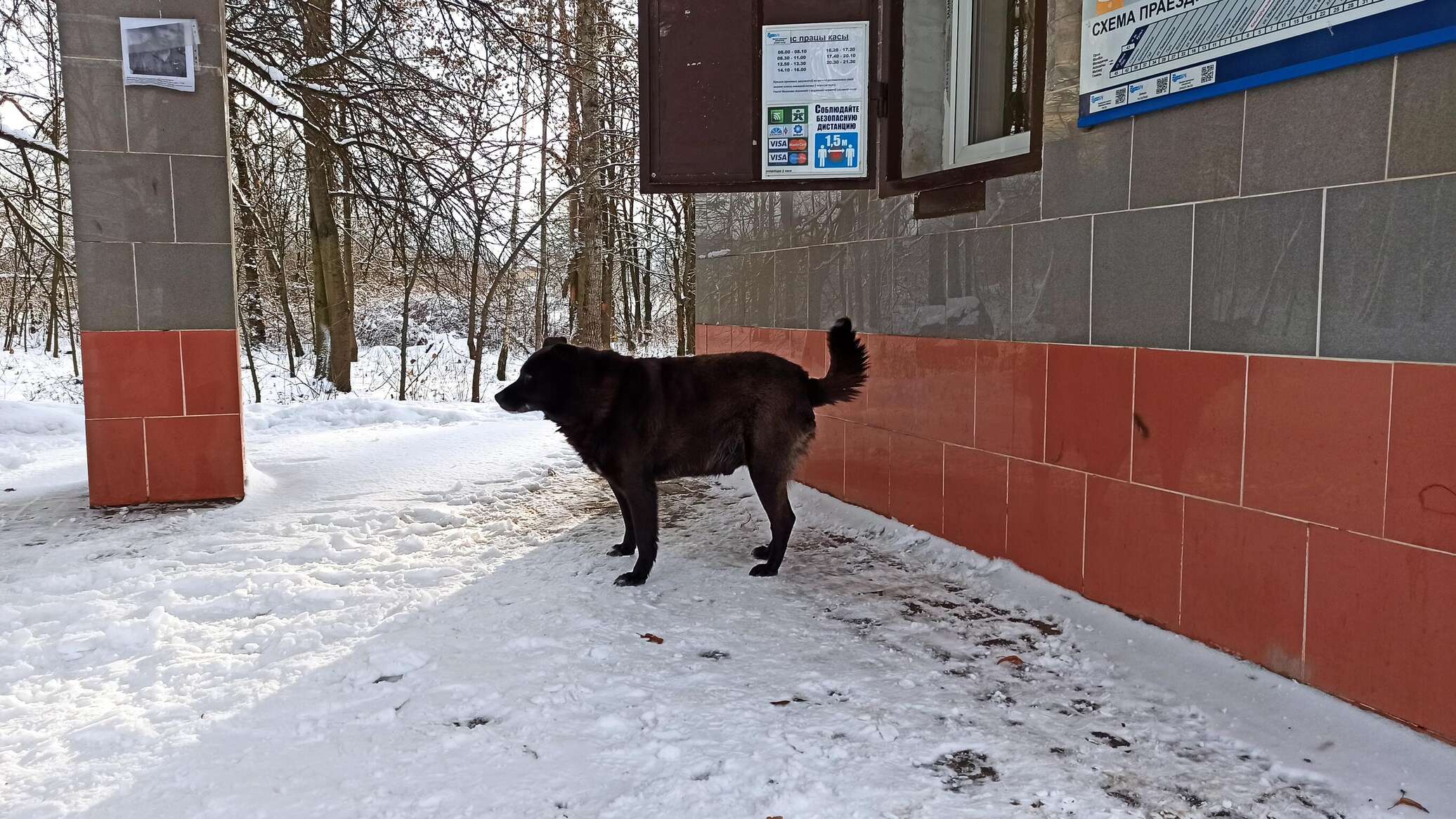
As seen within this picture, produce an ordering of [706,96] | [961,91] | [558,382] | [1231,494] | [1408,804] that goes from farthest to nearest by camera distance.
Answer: [706,96], [961,91], [558,382], [1231,494], [1408,804]

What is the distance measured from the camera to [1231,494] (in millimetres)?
2943

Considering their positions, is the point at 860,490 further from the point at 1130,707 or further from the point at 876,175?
the point at 1130,707

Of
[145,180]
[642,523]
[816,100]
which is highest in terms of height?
[816,100]

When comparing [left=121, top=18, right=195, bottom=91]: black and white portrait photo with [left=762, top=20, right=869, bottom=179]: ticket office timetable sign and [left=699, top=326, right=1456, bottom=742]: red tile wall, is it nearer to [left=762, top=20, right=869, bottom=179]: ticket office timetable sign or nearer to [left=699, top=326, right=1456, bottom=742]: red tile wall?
[left=762, top=20, right=869, bottom=179]: ticket office timetable sign

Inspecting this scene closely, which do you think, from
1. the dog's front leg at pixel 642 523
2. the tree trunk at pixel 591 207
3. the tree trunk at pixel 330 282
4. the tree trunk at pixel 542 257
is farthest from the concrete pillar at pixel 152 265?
the tree trunk at pixel 330 282

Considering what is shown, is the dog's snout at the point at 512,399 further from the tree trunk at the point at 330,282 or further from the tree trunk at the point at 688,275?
the tree trunk at the point at 688,275

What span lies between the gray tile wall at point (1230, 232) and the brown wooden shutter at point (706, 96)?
0.92 metres

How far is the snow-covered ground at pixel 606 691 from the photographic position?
7.34ft

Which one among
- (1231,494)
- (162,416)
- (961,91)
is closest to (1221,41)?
(1231,494)

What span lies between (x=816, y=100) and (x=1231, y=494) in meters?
3.00

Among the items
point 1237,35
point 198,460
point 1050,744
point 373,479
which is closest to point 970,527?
point 1050,744

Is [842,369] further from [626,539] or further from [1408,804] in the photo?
[1408,804]

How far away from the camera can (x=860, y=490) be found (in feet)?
17.6

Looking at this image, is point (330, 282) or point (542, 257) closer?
point (330, 282)
